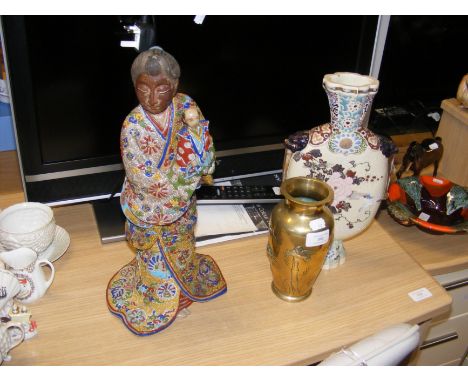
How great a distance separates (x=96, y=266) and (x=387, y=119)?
3.07ft

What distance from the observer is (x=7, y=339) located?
812 mm

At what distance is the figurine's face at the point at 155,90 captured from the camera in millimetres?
737

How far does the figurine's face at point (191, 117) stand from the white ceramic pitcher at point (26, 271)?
1.22ft

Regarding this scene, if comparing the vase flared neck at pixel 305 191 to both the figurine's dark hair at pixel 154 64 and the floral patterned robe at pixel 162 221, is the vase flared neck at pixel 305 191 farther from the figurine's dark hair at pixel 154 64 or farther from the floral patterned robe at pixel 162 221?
the figurine's dark hair at pixel 154 64

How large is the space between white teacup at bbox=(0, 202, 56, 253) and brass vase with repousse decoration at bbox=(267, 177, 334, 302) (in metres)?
0.41

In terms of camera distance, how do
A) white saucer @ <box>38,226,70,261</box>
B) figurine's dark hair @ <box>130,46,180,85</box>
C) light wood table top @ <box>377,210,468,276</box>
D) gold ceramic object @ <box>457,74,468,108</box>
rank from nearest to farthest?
1. figurine's dark hair @ <box>130,46,180,85</box>
2. white saucer @ <box>38,226,70,261</box>
3. light wood table top @ <box>377,210,468,276</box>
4. gold ceramic object @ <box>457,74,468,108</box>

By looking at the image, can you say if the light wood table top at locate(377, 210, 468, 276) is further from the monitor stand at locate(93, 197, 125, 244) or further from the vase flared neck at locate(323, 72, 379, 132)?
the monitor stand at locate(93, 197, 125, 244)

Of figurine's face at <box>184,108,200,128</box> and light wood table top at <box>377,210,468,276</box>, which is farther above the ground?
figurine's face at <box>184,108,200,128</box>

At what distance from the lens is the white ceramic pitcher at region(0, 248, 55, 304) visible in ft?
2.92

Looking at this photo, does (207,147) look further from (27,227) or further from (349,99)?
(27,227)

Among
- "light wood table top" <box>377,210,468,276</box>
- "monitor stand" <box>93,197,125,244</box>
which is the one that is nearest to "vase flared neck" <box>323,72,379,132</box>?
"light wood table top" <box>377,210,468,276</box>

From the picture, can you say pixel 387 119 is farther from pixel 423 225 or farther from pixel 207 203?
pixel 207 203

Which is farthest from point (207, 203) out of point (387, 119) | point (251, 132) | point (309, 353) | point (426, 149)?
point (387, 119)

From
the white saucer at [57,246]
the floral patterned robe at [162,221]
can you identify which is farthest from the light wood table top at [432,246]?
the white saucer at [57,246]
